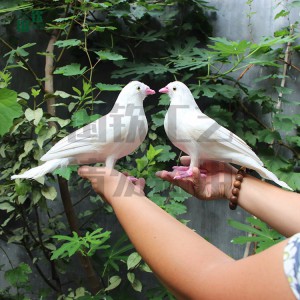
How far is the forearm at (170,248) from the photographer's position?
0.43m

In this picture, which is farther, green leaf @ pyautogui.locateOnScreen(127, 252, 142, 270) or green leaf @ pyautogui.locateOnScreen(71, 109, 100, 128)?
green leaf @ pyautogui.locateOnScreen(127, 252, 142, 270)

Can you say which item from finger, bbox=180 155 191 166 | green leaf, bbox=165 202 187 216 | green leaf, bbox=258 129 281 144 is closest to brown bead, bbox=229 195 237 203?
finger, bbox=180 155 191 166

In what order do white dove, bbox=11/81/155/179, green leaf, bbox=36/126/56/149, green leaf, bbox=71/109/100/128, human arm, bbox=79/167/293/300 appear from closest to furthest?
1. human arm, bbox=79/167/293/300
2. white dove, bbox=11/81/155/179
3. green leaf, bbox=71/109/100/128
4. green leaf, bbox=36/126/56/149

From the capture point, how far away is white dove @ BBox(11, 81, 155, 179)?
0.69 metres

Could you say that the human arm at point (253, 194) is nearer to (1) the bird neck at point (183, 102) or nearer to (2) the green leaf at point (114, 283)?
(1) the bird neck at point (183, 102)

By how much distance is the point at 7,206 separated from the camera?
1271 millimetres

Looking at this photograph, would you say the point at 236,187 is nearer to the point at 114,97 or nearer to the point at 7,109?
the point at 7,109

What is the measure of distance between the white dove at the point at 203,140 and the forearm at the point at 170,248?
22 centimetres

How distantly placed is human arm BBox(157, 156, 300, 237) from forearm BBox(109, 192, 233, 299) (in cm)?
22

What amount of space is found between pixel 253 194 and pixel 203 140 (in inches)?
5.6

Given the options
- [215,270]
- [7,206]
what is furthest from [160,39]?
[215,270]

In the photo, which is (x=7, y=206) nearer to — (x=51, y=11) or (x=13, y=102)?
(x=13, y=102)

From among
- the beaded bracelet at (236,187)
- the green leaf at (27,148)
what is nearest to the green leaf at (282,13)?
the beaded bracelet at (236,187)

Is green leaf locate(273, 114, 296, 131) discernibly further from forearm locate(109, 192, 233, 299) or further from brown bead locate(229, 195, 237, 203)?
forearm locate(109, 192, 233, 299)
